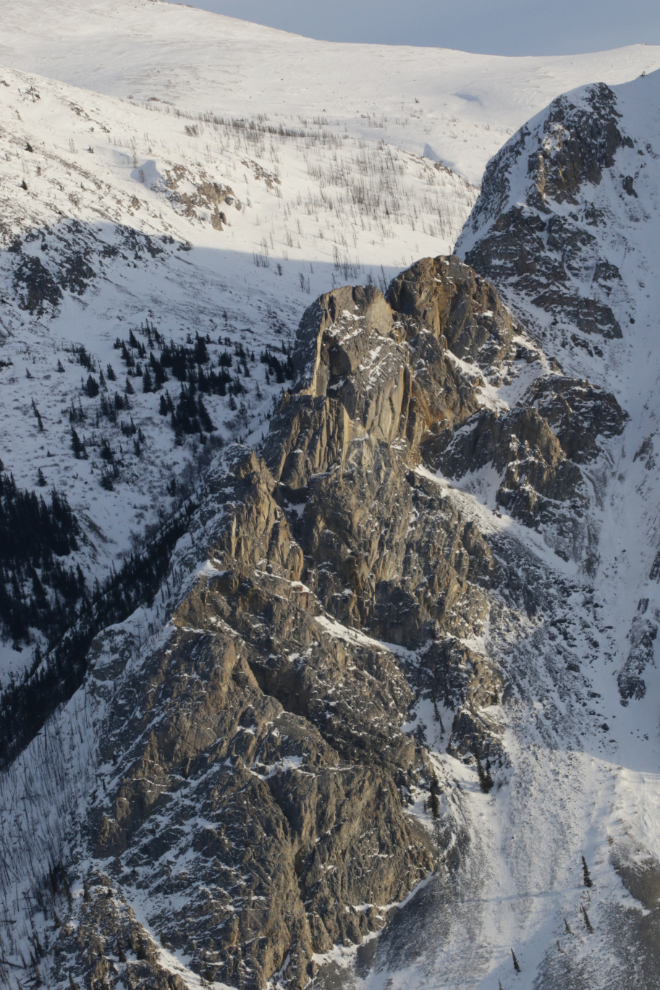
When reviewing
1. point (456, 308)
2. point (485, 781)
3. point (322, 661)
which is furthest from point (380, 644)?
point (456, 308)

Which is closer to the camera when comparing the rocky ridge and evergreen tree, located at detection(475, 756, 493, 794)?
the rocky ridge

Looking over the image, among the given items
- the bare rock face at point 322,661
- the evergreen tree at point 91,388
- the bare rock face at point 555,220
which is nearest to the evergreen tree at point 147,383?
the evergreen tree at point 91,388

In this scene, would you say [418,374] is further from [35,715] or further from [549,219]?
[35,715]

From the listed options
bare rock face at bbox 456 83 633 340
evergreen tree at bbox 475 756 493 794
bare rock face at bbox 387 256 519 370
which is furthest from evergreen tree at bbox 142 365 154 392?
evergreen tree at bbox 475 756 493 794

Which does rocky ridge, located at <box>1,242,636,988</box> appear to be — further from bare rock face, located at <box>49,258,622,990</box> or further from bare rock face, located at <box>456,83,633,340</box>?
bare rock face, located at <box>456,83,633,340</box>

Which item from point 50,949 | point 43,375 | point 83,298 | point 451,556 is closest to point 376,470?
point 451,556

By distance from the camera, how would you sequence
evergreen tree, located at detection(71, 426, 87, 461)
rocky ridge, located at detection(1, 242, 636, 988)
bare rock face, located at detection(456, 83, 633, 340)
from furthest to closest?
evergreen tree, located at detection(71, 426, 87, 461), bare rock face, located at detection(456, 83, 633, 340), rocky ridge, located at detection(1, 242, 636, 988)
